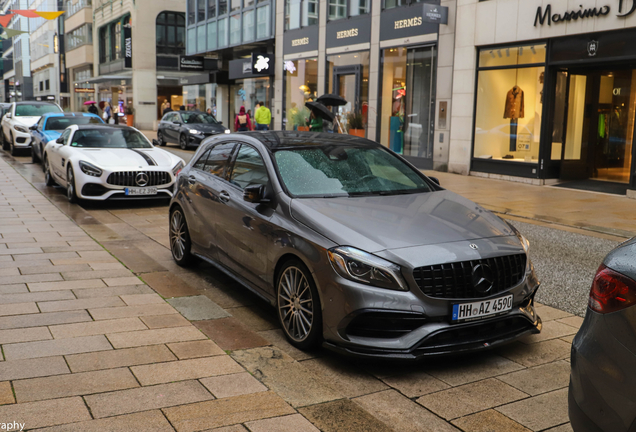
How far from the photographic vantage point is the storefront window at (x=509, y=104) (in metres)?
16.6

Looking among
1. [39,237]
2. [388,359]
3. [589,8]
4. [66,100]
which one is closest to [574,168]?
[589,8]

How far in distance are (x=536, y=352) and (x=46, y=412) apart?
319 cm

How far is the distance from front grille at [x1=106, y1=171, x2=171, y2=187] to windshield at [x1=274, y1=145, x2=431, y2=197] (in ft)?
21.2

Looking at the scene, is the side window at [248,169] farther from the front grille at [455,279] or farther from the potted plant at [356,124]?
the potted plant at [356,124]

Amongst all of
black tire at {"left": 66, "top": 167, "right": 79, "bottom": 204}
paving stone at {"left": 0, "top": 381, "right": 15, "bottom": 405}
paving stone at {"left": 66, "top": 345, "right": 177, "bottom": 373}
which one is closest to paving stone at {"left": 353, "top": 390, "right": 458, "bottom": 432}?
paving stone at {"left": 66, "top": 345, "right": 177, "bottom": 373}

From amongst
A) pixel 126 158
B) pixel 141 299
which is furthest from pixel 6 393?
pixel 126 158

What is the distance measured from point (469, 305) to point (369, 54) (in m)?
19.0

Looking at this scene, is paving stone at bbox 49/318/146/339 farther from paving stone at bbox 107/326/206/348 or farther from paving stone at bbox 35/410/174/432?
paving stone at bbox 35/410/174/432

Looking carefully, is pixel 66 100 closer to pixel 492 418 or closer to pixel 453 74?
pixel 453 74

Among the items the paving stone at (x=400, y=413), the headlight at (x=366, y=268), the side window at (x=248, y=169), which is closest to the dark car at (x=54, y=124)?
the side window at (x=248, y=169)

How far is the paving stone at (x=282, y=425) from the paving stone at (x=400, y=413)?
1.43ft

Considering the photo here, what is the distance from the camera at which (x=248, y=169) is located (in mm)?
5742

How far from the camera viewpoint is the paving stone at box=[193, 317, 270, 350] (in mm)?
4664

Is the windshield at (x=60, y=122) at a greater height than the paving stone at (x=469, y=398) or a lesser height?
greater
